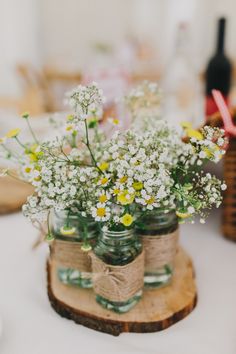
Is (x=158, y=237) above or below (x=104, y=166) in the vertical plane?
below

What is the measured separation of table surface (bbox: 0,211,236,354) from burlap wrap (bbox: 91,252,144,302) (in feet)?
0.23

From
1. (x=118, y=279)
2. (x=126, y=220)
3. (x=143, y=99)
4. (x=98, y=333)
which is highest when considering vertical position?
(x=143, y=99)

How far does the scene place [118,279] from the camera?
0.73 metres

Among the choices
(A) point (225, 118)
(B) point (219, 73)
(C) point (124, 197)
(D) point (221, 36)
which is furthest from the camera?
(B) point (219, 73)

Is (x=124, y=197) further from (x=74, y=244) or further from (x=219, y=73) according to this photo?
(x=219, y=73)

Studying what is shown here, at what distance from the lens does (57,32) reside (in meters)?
4.34

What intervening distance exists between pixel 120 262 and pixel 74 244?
0.12 meters

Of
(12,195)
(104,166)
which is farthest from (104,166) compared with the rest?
(12,195)

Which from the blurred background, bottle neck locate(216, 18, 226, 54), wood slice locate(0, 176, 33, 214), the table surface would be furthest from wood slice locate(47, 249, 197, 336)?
the blurred background

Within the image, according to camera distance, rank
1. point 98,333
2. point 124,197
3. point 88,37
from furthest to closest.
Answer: point 88,37 → point 98,333 → point 124,197

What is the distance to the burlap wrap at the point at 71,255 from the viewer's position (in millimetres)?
807

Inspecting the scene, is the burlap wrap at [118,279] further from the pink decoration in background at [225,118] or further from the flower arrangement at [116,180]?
the pink decoration in background at [225,118]

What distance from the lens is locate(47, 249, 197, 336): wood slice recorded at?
0.76 metres

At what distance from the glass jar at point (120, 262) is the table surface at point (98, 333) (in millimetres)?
69
